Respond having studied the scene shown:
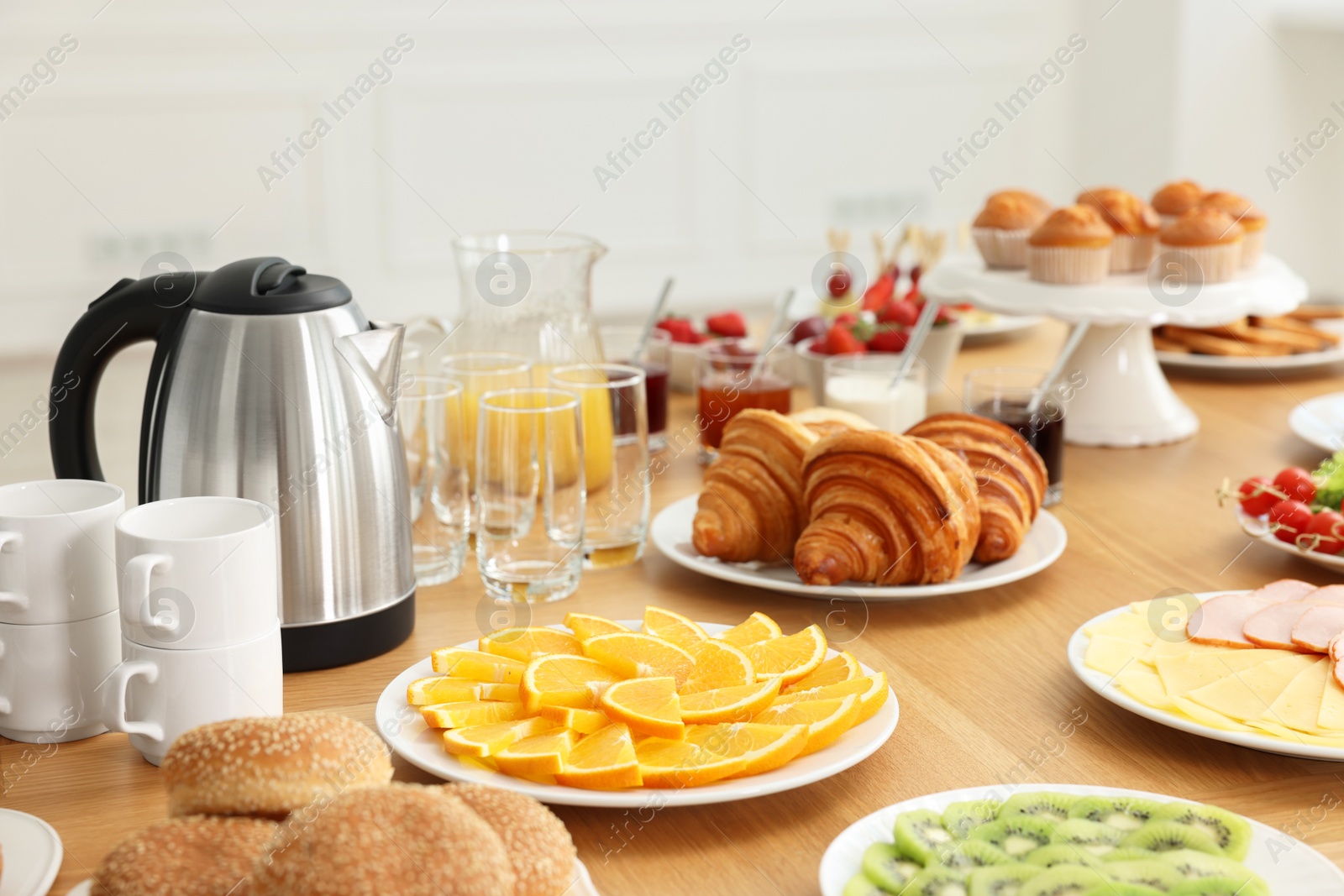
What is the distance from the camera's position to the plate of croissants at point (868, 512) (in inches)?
49.6

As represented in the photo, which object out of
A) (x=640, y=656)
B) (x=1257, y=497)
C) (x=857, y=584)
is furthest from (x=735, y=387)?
(x=640, y=656)

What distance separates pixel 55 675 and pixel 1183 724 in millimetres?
856

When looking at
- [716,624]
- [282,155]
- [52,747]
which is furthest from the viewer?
[282,155]

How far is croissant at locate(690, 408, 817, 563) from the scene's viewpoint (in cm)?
134

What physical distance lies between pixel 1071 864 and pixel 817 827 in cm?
20

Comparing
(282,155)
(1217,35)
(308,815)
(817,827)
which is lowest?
(817,827)

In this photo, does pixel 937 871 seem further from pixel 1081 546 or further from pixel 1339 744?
pixel 1081 546

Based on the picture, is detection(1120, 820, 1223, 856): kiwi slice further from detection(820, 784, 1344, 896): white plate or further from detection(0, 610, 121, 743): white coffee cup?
detection(0, 610, 121, 743): white coffee cup

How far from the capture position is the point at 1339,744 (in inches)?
36.6

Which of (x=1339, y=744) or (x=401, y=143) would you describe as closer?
(x=1339, y=744)

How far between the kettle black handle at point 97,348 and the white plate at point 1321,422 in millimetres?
1435

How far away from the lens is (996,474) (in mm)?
1364

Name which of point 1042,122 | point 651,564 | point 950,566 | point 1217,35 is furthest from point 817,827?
point 1042,122

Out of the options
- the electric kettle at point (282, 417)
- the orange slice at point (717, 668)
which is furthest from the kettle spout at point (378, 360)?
the orange slice at point (717, 668)
